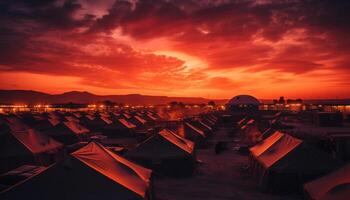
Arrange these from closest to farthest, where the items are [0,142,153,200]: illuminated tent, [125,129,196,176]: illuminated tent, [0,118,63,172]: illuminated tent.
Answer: [0,142,153,200]: illuminated tent, [0,118,63,172]: illuminated tent, [125,129,196,176]: illuminated tent

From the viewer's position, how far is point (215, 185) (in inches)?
715

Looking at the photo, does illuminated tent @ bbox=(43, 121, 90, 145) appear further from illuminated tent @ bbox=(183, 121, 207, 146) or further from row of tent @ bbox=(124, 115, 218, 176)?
row of tent @ bbox=(124, 115, 218, 176)

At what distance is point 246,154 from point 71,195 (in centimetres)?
2084

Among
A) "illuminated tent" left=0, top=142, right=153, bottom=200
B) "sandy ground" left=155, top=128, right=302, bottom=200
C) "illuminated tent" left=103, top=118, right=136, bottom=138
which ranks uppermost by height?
"illuminated tent" left=0, top=142, right=153, bottom=200

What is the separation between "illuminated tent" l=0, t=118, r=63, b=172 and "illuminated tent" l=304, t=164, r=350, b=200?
16.4 meters

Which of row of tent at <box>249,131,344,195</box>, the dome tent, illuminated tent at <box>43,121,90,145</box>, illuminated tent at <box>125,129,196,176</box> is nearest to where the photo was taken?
row of tent at <box>249,131,344,195</box>

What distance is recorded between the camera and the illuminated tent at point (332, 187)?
10.2m

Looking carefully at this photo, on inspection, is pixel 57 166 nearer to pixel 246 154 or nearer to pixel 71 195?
pixel 71 195

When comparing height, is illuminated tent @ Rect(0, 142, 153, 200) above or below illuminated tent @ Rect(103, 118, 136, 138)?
above

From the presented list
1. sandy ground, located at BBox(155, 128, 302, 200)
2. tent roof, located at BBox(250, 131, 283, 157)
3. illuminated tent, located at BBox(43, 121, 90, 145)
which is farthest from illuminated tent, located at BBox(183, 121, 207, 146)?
illuminated tent, located at BBox(43, 121, 90, 145)

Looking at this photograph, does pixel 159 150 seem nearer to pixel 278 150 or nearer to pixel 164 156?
pixel 164 156

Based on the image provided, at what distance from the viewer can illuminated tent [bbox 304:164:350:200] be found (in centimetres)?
1018

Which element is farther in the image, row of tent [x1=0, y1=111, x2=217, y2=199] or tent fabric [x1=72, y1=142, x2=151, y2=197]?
tent fabric [x1=72, y1=142, x2=151, y2=197]

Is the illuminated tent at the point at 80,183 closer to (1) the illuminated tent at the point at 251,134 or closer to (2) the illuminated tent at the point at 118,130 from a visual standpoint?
(1) the illuminated tent at the point at 251,134
